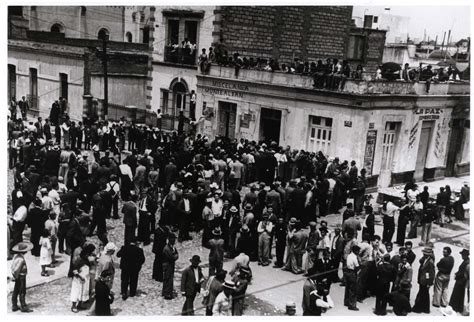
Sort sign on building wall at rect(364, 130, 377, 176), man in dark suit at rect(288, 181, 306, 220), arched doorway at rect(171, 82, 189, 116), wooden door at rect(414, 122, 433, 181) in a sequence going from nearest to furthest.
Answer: man in dark suit at rect(288, 181, 306, 220) < sign on building wall at rect(364, 130, 377, 176) < wooden door at rect(414, 122, 433, 181) < arched doorway at rect(171, 82, 189, 116)

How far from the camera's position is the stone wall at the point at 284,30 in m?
29.3

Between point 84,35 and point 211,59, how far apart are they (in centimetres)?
2553

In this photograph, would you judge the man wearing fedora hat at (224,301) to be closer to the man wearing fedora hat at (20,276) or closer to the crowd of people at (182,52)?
the man wearing fedora hat at (20,276)

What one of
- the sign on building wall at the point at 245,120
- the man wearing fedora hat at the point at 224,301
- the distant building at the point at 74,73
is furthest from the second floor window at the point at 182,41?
the man wearing fedora hat at the point at 224,301

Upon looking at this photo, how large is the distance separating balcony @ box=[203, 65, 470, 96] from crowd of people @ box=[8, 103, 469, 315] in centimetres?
313

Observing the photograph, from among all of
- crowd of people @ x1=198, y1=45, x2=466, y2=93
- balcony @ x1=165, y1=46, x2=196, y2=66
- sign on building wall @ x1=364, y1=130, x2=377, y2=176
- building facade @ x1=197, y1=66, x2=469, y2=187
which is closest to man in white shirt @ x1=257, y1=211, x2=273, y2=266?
building facade @ x1=197, y1=66, x2=469, y2=187

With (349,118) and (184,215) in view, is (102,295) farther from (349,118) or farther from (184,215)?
(349,118)

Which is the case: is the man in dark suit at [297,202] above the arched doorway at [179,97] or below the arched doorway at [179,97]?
below

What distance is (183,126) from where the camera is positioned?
2842cm

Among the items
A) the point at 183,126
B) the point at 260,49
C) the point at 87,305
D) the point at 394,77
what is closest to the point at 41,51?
the point at 183,126

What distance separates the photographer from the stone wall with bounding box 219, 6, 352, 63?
1153 inches

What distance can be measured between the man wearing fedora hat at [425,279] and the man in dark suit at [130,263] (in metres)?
6.32

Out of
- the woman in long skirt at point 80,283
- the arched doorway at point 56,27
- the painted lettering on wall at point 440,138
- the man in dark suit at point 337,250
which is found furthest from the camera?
the arched doorway at point 56,27

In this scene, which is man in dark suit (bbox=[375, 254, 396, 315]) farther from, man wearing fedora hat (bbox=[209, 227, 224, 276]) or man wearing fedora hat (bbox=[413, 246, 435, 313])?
man wearing fedora hat (bbox=[209, 227, 224, 276])
